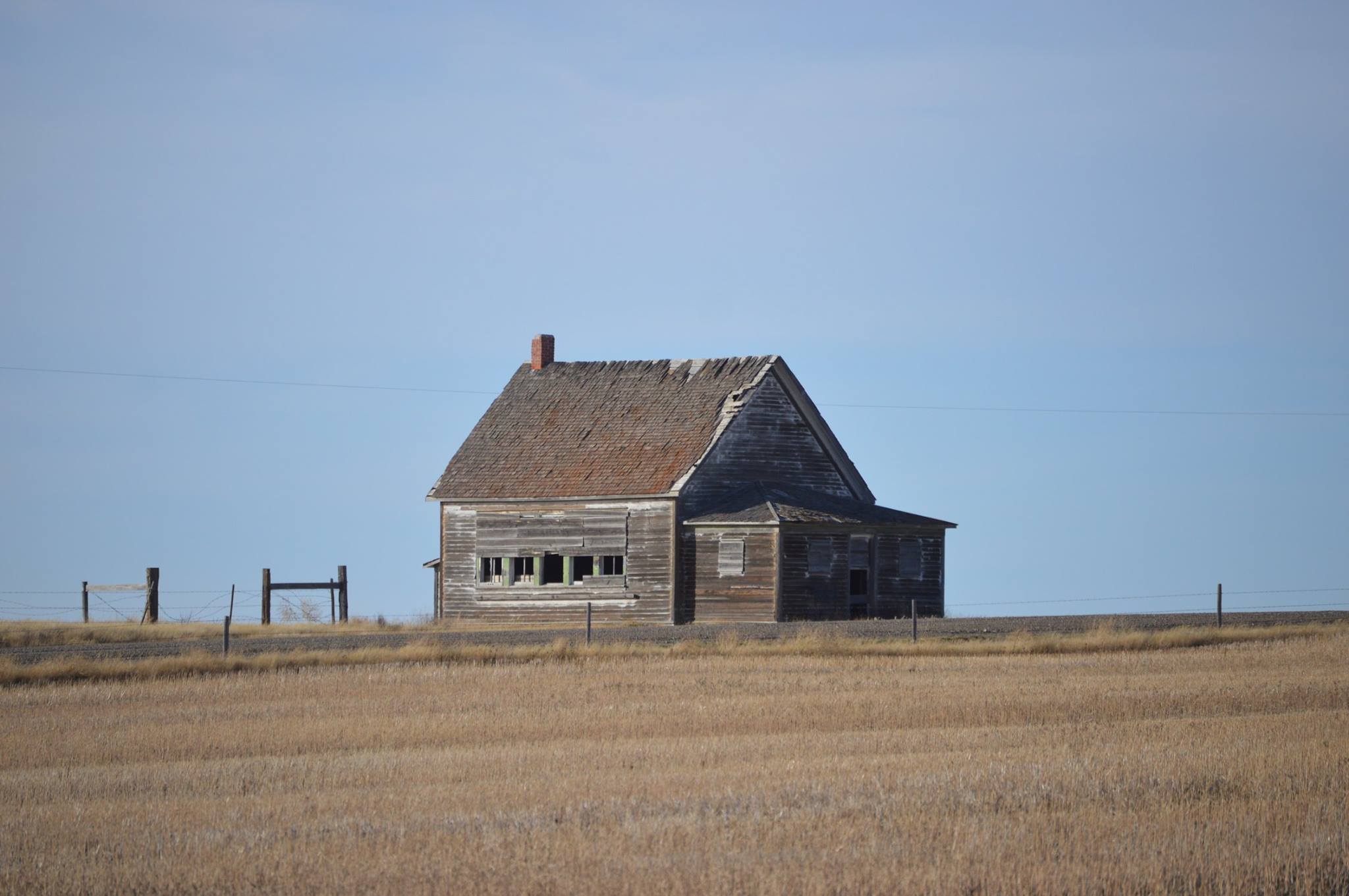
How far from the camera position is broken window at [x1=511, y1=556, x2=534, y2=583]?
4078cm

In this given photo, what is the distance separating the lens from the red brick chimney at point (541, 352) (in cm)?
4441

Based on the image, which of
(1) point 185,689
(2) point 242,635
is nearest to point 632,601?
(2) point 242,635

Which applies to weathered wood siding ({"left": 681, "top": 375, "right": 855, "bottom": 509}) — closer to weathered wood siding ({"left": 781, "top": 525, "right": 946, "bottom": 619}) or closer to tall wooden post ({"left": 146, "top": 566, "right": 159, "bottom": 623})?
weathered wood siding ({"left": 781, "top": 525, "right": 946, "bottom": 619})

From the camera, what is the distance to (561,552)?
4009cm

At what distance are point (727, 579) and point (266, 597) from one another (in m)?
12.8

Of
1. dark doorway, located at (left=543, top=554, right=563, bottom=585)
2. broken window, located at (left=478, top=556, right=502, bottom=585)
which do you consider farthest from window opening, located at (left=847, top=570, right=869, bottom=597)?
broken window, located at (left=478, top=556, right=502, bottom=585)

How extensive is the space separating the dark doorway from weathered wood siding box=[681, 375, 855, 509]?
4114 millimetres

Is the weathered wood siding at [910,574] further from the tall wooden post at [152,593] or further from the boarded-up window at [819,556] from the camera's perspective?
the tall wooden post at [152,593]

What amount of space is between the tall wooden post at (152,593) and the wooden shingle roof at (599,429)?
770cm

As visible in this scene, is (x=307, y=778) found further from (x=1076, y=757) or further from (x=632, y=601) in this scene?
(x=632, y=601)

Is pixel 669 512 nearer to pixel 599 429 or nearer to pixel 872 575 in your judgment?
pixel 599 429

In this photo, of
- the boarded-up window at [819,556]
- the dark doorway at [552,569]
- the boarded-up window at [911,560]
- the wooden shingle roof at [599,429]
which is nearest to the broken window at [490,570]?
the dark doorway at [552,569]

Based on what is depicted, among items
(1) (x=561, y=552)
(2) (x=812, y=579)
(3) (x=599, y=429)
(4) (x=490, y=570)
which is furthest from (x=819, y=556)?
(4) (x=490, y=570)

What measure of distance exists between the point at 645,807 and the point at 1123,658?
618 inches
